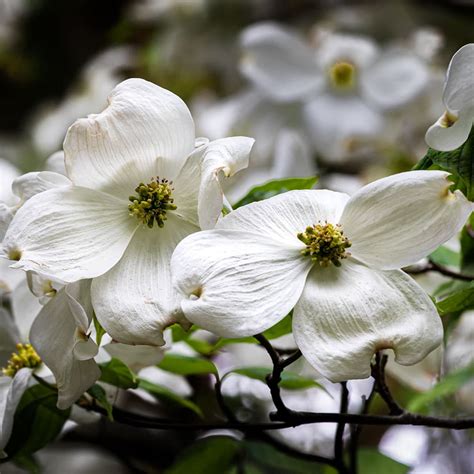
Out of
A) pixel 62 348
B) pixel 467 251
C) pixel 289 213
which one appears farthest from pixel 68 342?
pixel 467 251

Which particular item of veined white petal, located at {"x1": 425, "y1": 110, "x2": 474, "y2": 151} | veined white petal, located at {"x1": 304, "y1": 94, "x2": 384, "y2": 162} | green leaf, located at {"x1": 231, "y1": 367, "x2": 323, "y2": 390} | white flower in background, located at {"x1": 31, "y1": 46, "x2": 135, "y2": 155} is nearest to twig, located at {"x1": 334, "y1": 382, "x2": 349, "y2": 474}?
green leaf, located at {"x1": 231, "y1": 367, "x2": 323, "y2": 390}

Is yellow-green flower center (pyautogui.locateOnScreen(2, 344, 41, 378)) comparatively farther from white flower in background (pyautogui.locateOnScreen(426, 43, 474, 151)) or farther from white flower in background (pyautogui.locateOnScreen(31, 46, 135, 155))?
white flower in background (pyautogui.locateOnScreen(31, 46, 135, 155))

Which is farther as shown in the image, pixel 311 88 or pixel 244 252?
pixel 311 88

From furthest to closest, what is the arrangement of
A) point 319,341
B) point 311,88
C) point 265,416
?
1. point 311,88
2. point 265,416
3. point 319,341

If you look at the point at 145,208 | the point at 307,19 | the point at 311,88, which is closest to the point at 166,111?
the point at 145,208

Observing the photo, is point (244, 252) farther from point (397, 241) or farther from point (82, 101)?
point (82, 101)

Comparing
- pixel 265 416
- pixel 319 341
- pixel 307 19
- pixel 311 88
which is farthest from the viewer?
pixel 307 19

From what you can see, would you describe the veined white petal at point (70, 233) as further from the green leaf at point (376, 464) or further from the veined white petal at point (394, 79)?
the veined white petal at point (394, 79)

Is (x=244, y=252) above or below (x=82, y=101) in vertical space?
below
